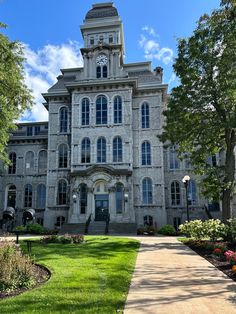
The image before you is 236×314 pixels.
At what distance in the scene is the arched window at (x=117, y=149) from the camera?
105 ft

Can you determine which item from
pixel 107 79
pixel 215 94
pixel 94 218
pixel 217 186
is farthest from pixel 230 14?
pixel 94 218

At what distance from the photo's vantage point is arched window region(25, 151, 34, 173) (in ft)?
123

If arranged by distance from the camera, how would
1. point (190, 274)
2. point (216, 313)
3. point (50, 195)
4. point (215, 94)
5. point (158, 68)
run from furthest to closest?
point (158, 68)
point (50, 195)
point (215, 94)
point (190, 274)
point (216, 313)

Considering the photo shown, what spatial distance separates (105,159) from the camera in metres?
32.2

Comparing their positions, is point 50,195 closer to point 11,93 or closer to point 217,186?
point 11,93

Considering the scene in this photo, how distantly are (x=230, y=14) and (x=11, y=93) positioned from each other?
1307 cm

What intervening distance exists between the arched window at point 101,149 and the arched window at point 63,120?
454 centimetres

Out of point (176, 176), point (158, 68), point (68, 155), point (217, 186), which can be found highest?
point (158, 68)

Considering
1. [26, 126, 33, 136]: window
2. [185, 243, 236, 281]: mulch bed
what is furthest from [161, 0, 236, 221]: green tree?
[26, 126, 33, 136]: window

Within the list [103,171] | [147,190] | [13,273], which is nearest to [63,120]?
[103,171]

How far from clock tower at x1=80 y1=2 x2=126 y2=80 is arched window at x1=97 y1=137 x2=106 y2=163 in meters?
7.13

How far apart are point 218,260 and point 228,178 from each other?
7987 millimetres

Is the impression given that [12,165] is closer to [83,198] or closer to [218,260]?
[83,198]

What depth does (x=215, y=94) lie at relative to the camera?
62.0 feet
